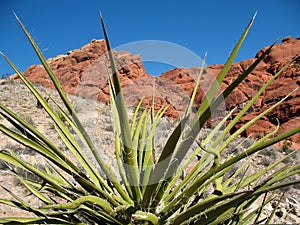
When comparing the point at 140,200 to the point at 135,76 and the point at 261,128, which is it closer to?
the point at 261,128

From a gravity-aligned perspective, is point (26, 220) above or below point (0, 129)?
below

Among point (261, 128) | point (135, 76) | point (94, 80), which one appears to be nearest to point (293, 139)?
point (261, 128)

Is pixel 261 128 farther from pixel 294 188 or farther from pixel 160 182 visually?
pixel 160 182

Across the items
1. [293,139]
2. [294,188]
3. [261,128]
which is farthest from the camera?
[261,128]

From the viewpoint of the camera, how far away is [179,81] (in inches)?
1241

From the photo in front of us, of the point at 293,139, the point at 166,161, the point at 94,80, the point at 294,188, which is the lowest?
the point at 166,161

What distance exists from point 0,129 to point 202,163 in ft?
3.17

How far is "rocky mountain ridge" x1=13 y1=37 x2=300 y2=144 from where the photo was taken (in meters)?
13.3

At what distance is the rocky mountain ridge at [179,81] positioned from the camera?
13301 mm

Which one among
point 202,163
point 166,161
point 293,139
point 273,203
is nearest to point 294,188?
point 273,203

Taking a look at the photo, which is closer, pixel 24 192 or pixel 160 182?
pixel 160 182

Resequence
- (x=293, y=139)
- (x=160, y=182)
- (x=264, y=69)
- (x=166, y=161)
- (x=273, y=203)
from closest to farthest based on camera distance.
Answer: (x=166, y=161), (x=160, y=182), (x=273, y=203), (x=293, y=139), (x=264, y=69)

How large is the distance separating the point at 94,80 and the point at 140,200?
28.1 metres

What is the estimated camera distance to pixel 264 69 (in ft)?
93.1
